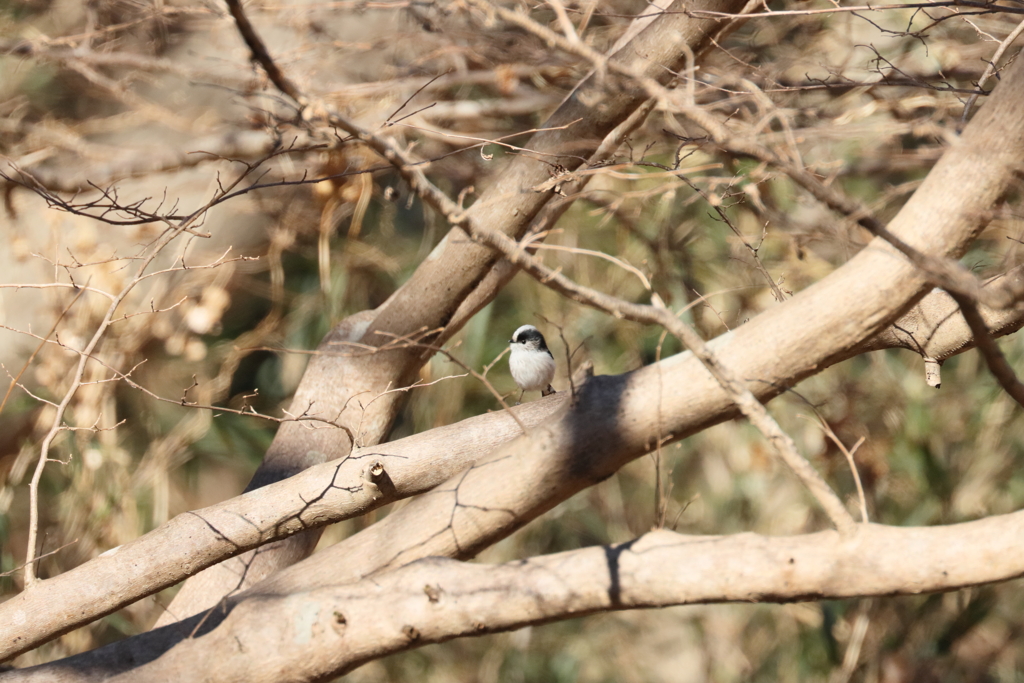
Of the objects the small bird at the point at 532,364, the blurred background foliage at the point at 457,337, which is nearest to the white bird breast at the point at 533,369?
the small bird at the point at 532,364

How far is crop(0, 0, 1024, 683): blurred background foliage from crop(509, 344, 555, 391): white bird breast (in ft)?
3.86

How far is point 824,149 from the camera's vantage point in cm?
438

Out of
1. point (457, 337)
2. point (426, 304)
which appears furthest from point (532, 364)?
point (457, 337)

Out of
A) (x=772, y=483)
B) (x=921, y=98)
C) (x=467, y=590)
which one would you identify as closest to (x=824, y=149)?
(x=921, y=98)

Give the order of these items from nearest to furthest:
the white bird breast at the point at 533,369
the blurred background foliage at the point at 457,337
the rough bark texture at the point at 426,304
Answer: the rough bark texture at the point at 426,304, the white bird breast at the point at 533,369, the blurred background foliage at the point at 457,337

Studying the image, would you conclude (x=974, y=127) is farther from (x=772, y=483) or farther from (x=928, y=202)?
(x=772, y=483)

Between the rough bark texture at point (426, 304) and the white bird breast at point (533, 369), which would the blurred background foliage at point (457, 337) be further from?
the rough bark texture at point (426, 304)

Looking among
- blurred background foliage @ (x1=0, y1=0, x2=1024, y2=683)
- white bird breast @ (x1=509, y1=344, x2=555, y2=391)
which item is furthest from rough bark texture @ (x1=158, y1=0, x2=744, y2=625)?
blurred background foliage @ (x1=0, y1=0, x2=1024, y2=683)

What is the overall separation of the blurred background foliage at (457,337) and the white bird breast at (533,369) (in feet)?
3.86

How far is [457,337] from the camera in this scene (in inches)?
186

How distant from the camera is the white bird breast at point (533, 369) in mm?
3006

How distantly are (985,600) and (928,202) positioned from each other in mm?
3732

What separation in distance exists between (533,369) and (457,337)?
1779 mm

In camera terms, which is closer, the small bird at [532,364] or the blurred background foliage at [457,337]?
the small bird at [532,364]
